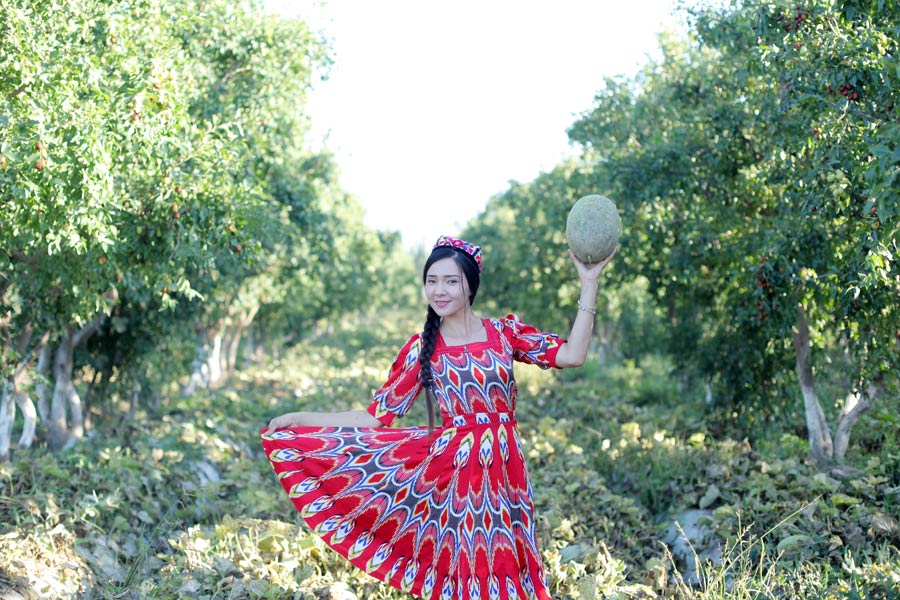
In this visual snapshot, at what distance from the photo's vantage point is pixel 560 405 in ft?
55.8

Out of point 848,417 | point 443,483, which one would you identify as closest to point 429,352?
point 443,483

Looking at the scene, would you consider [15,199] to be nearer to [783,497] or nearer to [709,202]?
[783,497]

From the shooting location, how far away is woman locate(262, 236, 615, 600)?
4.24 meters

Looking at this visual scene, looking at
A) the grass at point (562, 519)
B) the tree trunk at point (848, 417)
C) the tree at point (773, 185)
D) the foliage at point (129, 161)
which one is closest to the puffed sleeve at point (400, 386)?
the grass at point (562, 519)

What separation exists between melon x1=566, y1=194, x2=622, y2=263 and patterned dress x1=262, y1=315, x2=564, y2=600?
46 centimetres

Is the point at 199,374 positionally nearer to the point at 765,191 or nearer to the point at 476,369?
the point at 765,191

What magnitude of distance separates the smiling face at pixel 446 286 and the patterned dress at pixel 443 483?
0.20m

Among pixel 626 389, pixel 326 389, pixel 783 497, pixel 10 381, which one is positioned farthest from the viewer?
pixel 326 389

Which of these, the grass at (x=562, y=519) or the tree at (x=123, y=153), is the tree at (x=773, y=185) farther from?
the tree at (x=123, y=153)

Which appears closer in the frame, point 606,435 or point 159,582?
point 159,582

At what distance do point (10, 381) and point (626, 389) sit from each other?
1253 cm

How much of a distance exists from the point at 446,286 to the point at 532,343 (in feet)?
1.70

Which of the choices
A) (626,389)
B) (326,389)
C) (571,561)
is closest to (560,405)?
(626,389)

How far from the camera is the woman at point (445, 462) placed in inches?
167
